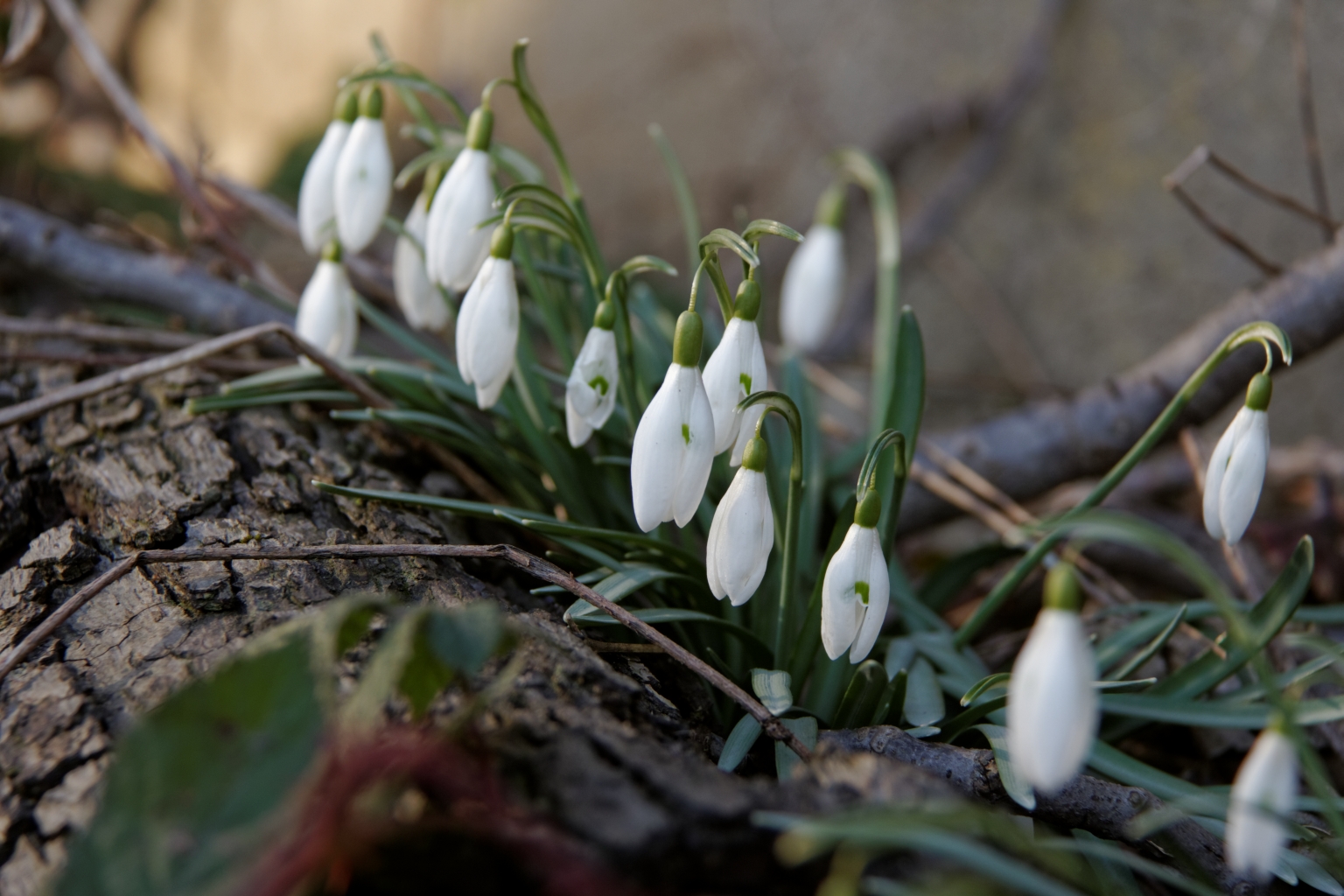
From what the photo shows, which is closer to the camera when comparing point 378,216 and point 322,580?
point 322,580

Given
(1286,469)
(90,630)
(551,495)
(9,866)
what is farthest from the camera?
(1286,469)

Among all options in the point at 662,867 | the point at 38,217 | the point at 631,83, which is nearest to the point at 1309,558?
the point at 662,867

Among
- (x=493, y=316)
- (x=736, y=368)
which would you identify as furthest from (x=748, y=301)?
(x=493, y=316)

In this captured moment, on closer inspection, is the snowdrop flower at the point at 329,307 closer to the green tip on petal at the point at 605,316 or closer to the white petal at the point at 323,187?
the white petal at the point at 323,187

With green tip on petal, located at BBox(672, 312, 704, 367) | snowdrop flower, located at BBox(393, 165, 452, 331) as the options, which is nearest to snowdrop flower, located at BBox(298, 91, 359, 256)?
snowdrop flower, located at BBox(393, 165, 452, 331)

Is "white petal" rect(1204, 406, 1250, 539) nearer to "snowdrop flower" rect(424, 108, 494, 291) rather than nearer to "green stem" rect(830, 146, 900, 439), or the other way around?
"green stem" rect(830, 146, 900, 439)

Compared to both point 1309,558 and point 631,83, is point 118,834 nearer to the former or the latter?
point 1309,558
